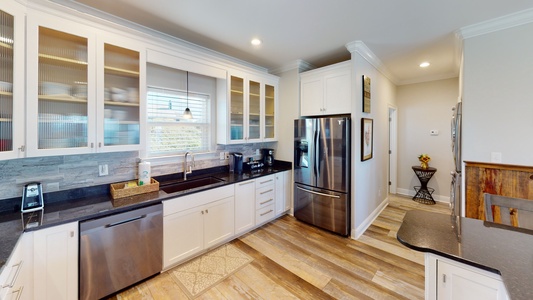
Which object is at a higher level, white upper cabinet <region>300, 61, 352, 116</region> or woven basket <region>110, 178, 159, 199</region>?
white upper cabinet <region>300, 61, 352, 116</region>

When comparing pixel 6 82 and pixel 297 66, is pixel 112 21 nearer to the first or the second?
pixel 6 82

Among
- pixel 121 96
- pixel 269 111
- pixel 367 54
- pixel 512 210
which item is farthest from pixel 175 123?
pixel 512 210

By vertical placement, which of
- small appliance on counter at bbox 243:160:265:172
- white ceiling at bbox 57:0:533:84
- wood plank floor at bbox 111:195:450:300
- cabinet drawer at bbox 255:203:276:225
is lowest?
wood plank floor at bbox 111:195:450:300

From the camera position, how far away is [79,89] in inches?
72.9

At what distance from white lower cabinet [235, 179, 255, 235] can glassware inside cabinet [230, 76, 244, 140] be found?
2.48 ft

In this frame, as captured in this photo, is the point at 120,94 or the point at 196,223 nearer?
the point at 120,94

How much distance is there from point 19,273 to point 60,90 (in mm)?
1400

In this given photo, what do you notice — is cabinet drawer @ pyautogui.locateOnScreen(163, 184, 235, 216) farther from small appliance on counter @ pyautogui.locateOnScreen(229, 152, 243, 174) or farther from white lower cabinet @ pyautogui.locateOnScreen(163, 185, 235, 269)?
small appliance on counter @ pyautogui.locateOnScreen(229, 152, 243, 174)

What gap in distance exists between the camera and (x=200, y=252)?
2.45 meters

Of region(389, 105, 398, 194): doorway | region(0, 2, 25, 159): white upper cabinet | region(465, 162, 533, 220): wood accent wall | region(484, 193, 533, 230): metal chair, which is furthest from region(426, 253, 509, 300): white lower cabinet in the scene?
region(389, 105, 398, 194): doorway

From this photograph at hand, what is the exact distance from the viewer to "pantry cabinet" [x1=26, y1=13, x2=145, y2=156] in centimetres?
162

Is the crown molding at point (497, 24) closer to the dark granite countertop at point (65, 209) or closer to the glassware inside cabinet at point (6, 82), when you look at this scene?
the dark granite countertop at point (65, 209)

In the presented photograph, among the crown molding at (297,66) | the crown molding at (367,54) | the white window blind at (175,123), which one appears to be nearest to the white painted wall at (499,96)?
the crown molding at (367,54)

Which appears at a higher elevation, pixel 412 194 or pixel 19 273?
pixel 19 273
